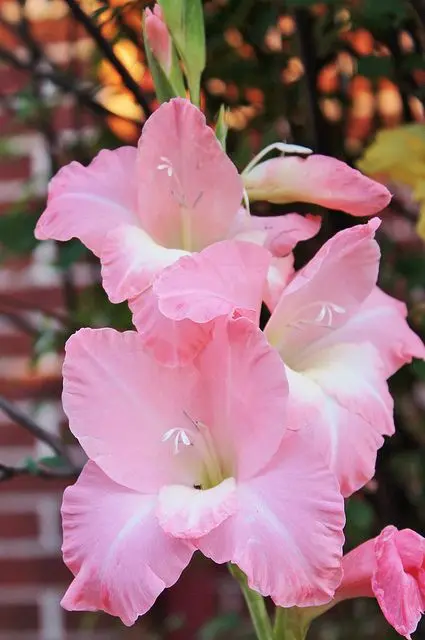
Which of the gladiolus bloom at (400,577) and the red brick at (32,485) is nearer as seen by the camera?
the gladiolus bloom at (400,577)

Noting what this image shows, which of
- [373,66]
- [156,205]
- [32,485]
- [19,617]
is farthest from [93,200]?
[19,617]

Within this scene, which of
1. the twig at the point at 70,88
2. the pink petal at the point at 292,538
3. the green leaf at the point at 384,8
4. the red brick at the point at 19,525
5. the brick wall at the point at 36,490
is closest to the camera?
the pink petal at the point at 292,538

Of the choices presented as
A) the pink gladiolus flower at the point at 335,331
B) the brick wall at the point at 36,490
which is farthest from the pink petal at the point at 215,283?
the brick wall at the point at 36,490

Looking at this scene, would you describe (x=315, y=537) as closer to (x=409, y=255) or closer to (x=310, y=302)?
(x=310, y=302)

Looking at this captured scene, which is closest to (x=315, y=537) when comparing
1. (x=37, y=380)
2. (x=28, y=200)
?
(x=28, y=200)

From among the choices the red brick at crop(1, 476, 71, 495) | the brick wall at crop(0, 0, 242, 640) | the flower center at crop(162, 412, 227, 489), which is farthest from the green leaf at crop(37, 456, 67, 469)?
the red brick at crop(1, 476, 71, 495)

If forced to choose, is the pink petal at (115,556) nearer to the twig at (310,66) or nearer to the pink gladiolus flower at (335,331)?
the pink gladiolus flower at (335,331)

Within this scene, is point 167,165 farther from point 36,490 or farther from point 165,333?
point 36,490

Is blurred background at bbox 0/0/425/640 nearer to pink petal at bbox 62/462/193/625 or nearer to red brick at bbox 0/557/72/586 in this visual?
→ red brick at bbox 0/557/72/586
